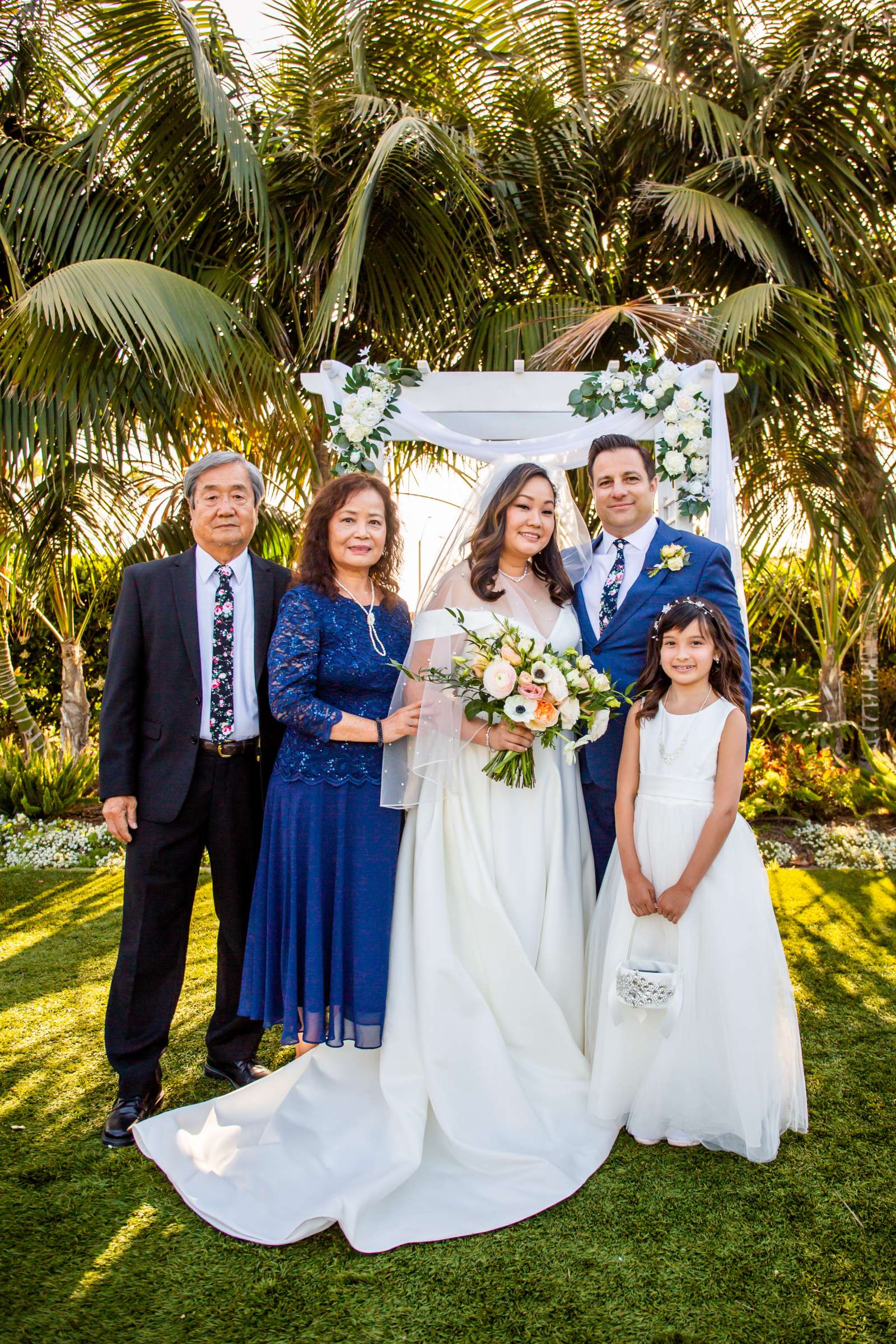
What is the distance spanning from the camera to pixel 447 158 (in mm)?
5695

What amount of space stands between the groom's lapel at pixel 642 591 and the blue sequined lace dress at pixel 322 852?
93cm

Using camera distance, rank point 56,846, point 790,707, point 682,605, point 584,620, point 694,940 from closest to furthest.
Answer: point 694,940, point 682,605, point 584,620, point 56,846, point 790,707

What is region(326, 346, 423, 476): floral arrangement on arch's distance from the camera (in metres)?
4.25

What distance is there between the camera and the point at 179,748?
3.28 m

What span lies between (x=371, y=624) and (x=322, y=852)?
0.79 meters

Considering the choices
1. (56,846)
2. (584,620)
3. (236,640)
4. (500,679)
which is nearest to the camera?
(500,679)

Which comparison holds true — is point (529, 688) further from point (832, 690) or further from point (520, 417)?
point (832, 690)

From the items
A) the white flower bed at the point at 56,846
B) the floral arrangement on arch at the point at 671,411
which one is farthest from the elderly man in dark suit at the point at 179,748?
the white flower bed at the point at 56,846

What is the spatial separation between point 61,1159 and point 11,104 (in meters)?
7.07

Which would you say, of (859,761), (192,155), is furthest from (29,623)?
(859,761)

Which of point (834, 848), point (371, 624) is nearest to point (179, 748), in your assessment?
point (371, 624)

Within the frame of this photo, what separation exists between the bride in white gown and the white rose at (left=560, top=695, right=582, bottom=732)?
0.18 metres

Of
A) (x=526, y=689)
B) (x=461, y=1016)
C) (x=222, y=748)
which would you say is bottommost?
(x=461, y=1016)

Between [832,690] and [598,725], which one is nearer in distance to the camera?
[598,725]
